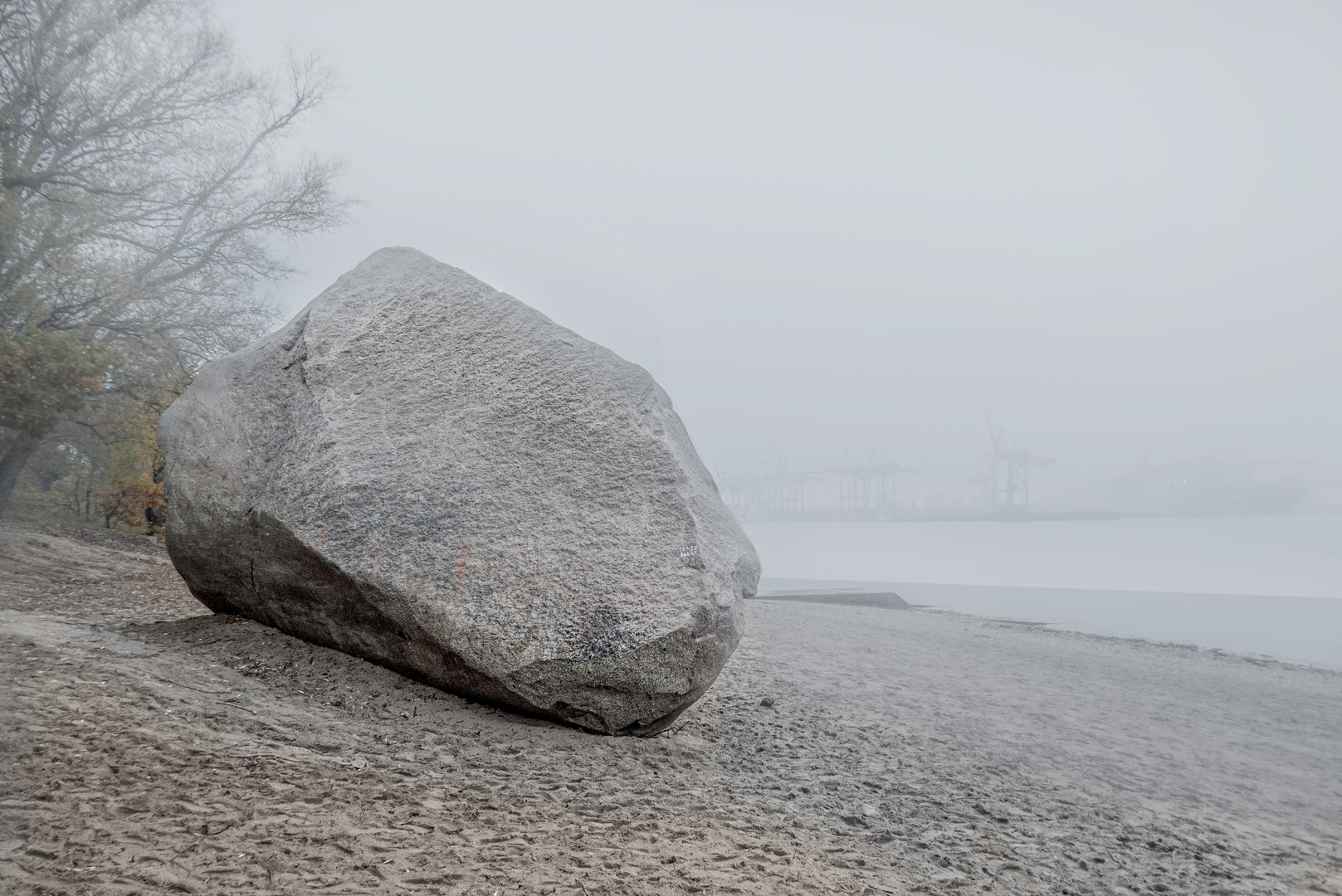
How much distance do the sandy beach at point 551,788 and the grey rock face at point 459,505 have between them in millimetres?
335

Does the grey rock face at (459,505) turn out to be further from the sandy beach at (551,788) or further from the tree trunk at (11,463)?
the tree trunk at (11,463)

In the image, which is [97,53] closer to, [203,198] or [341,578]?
[341,578]

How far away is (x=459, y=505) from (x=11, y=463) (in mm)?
2612

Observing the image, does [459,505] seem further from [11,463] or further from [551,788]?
[11,463]

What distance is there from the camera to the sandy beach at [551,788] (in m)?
2.23

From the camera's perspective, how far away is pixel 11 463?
4.18 metres

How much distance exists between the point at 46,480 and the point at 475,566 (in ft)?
14.3

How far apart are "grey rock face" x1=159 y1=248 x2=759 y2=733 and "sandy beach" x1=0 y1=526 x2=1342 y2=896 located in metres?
0.33

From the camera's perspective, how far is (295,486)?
387 cm

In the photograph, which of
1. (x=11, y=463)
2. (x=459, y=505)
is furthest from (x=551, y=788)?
(x=11, y=463)

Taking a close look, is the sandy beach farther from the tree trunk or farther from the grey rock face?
the tree trunk

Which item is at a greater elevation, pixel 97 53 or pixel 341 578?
pixel 97 53

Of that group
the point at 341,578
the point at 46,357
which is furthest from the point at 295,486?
the point at 46,357

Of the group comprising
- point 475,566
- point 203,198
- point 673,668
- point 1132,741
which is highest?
point 203,198
